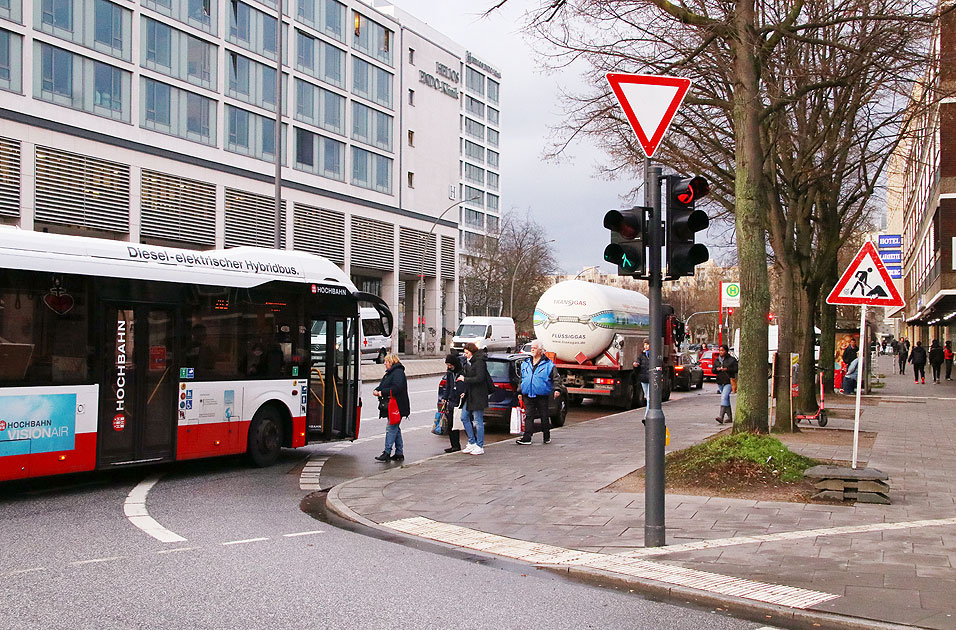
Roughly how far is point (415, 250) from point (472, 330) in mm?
10614

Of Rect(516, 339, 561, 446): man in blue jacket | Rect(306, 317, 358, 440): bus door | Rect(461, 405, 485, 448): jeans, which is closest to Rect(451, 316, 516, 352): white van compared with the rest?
Rect(516, 339, 561, 446): man in blue jacket

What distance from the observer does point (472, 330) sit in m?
54.5

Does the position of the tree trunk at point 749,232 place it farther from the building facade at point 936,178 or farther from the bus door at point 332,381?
the bus door at point 332,381

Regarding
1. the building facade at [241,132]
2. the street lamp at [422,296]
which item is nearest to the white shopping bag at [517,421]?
the building facade at [241,132]

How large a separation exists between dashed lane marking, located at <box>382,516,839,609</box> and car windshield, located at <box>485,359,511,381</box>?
9453 mm

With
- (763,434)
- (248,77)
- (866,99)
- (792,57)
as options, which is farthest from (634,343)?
(248,77)

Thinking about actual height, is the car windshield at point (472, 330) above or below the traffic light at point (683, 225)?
below

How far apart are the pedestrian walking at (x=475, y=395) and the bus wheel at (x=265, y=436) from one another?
9.43 ft

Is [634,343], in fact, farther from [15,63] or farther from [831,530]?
[15,63]

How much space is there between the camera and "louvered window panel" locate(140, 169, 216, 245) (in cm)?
4125

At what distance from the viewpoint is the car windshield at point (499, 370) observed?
730 inches

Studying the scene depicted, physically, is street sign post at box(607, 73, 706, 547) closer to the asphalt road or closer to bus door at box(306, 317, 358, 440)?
the asphalt road

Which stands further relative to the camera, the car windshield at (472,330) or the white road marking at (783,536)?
the car windshield at (472,330)

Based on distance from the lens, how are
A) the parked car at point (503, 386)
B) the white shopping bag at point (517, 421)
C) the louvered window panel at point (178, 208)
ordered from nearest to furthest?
the white shopping bag at point (517, 421), the parked car at point (503, 386), the louvered window panel at point (178, 208)
